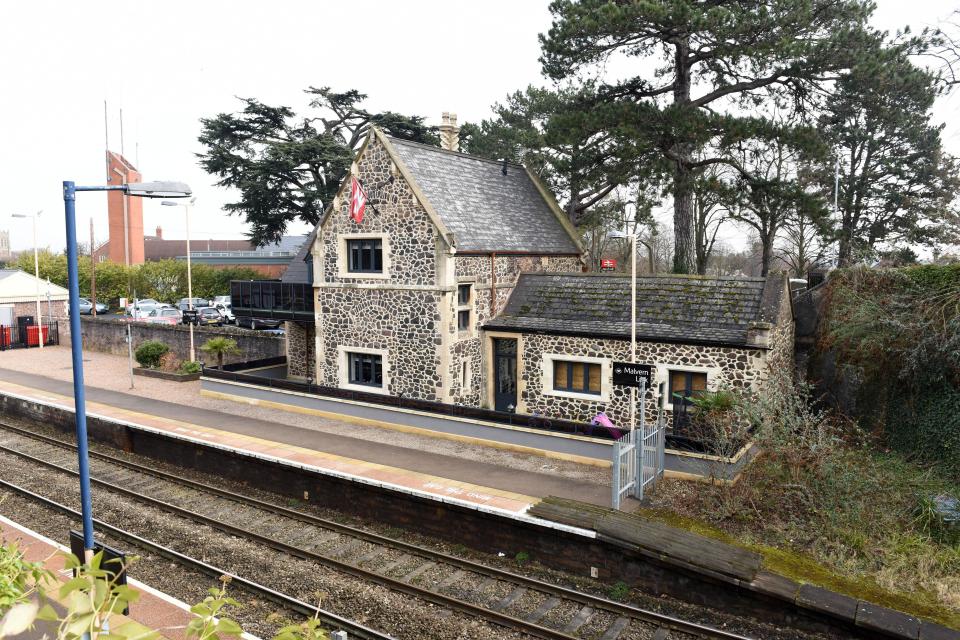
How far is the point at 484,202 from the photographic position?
2367 cm

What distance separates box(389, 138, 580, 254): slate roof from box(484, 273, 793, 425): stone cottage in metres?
A: 2.66

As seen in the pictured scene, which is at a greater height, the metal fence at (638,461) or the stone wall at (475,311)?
the stone wall at (475,311)

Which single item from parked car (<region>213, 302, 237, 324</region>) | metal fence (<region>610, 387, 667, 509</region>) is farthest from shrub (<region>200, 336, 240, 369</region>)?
metal fence (<region>610, 387, 667, 509</region>)

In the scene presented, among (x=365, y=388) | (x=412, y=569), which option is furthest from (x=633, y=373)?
(x=365, y=388)

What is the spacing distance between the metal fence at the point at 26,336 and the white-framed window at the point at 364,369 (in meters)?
24.3

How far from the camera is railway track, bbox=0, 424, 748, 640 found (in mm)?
10312

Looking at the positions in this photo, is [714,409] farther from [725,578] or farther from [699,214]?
[699,214]

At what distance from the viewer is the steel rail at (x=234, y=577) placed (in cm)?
1011

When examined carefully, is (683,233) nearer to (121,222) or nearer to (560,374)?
(560,374)

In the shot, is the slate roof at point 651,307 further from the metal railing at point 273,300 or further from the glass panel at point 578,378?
the metal railing at point 273,300

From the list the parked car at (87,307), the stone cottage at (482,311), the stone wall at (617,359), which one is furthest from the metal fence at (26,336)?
the stone wall at (617,359)

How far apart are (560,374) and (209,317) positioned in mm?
32166

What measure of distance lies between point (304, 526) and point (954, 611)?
1168cm

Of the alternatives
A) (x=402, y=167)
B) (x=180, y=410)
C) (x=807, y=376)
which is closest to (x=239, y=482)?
(x=180, y=410)
